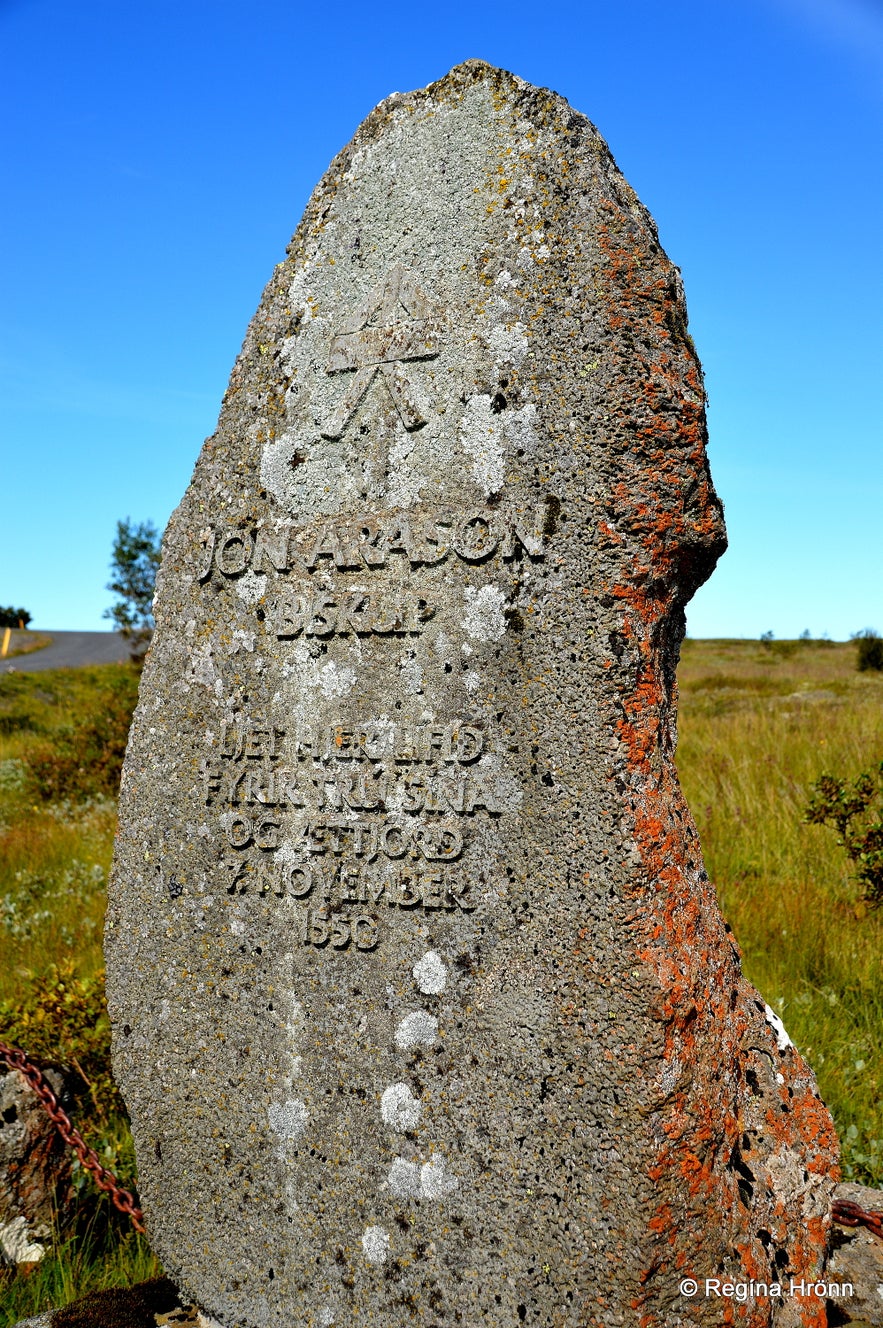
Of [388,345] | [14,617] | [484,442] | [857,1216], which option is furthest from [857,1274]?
[14,617]

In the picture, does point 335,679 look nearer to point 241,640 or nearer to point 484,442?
point 241,640

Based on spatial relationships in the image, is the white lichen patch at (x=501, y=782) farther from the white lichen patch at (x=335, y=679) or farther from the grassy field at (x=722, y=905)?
the grassy field at (x=722, y=905)

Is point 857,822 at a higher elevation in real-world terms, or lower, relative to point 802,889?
higher

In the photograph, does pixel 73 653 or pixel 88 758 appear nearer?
pixel 88 758

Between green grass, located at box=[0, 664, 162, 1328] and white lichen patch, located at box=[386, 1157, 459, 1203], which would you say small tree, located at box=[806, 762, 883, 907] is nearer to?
white lichen patch, located at box=[386, 1157, 459, 1203]

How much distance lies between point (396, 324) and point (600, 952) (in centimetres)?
149

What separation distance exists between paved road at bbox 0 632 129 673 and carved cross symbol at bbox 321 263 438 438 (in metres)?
27.5

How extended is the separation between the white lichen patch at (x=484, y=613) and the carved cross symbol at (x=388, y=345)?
0.43m

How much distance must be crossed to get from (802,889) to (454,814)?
329 centimetres

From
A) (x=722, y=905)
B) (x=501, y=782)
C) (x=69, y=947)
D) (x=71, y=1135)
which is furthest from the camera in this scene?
(x=69, y=947)

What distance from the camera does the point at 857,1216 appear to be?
8.49 ft

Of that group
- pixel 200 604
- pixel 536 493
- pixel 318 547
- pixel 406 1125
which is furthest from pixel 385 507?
pixel 406 1125

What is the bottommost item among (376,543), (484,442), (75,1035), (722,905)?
(75,1035)

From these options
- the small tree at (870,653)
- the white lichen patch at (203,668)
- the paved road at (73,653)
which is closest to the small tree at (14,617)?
the paved road at (73,653)
